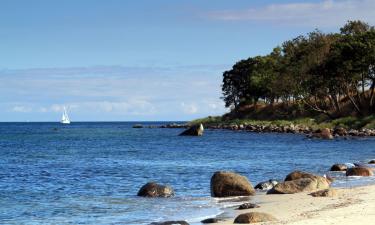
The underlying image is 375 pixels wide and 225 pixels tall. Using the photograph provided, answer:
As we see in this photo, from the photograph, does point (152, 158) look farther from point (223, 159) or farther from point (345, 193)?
point (345, 193)

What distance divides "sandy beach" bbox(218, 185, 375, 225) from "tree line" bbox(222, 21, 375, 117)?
63488 mm

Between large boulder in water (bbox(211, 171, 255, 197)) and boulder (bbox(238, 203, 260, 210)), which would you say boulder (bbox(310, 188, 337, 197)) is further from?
large boulder in water (bbox(211, 171, 255, 197))

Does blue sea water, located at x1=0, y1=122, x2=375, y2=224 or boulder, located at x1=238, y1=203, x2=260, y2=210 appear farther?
blue sea water, located at x1=0, y1=122, x2=375, y2=224

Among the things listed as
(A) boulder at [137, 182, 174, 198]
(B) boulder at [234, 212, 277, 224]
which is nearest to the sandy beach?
(B) boulder at [234, 212, 277, 224]

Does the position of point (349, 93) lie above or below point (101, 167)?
above

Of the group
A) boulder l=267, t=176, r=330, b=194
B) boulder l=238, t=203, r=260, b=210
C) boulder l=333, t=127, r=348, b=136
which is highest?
boulder l=333, t=127, r=348, b=136

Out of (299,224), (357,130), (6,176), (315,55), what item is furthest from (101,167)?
(315,55)

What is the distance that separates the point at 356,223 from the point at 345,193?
8.26 meters

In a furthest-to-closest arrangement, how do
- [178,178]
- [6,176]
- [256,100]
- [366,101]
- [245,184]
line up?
1. [256,100]
2. [366,101]
3. [6,176]
4. [178,178]
5. [245,184]

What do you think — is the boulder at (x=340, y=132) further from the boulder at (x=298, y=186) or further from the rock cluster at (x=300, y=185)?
the boulder at (x=298, y=186)

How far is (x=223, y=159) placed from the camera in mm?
51438

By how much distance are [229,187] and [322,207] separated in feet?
21.0

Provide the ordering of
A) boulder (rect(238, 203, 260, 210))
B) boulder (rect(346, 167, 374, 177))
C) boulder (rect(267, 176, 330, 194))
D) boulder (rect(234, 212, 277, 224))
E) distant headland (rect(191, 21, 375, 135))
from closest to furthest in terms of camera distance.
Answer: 1. boulder (rect(234, 212, 277, 224))
2. boulder (rect(238, 203, 260, 210))
3. boulder (rect(267, 176, 330, 194))
4. boulder (rect(346, 167, 374, 177))
5. distant headland (rect(191, 21, 375, 135))

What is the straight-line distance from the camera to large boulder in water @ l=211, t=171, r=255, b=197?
89.5 ft
